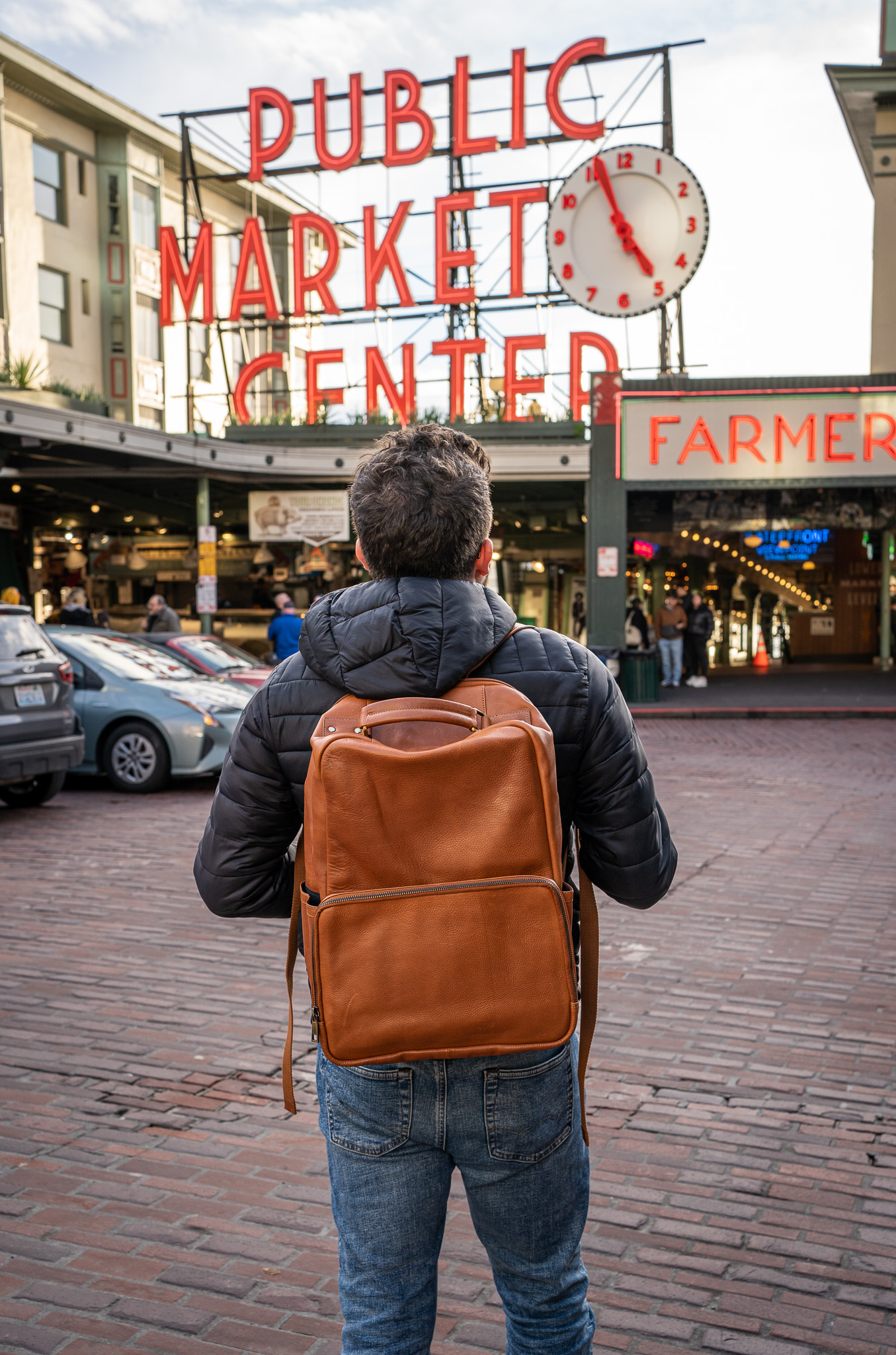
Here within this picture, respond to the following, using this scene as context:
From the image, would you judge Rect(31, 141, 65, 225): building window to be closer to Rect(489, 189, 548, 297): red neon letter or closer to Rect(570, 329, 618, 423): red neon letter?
Rect(489, 189, 548, 297): red neon letter

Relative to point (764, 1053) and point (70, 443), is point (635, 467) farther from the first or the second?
point (764, 1053)

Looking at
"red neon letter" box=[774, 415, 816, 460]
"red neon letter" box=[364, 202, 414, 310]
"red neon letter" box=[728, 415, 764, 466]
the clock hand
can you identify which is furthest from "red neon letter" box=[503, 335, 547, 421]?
"red neon letter" box=[774, 415, 816, 460]

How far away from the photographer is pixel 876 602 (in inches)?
1235

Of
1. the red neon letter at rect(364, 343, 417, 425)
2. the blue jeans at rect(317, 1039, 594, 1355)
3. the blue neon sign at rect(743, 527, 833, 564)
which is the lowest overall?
the blue jeans at rect(317, 1039, 594, 1355)

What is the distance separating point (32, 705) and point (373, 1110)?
8.08 m

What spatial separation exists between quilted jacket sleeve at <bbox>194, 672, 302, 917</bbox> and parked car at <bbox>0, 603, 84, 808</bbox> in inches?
290

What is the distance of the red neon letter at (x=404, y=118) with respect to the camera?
1019 inches

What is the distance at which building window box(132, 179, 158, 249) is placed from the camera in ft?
107

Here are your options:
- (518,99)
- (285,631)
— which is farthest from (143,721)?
(518,99)

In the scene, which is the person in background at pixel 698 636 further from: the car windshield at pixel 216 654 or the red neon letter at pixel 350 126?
the red neon letter at pixel 350 126

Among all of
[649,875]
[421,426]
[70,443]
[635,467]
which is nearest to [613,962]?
[649,875]

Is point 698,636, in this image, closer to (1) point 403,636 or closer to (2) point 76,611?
(2) point 76,611

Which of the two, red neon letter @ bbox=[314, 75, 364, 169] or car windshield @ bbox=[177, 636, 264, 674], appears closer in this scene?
car windshield @ bbox=[177, 636, 264, 674]

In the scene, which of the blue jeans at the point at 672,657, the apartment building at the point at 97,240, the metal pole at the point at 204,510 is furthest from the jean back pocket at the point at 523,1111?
the apartment building at the point at 97,240
